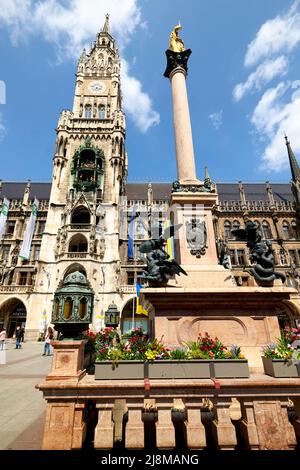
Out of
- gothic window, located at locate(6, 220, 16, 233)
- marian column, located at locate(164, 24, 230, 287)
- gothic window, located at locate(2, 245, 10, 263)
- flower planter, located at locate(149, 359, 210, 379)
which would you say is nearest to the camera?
flower planter, located at locate(149, 359, 210, 379)

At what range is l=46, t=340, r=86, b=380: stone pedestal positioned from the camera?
3.52 metres

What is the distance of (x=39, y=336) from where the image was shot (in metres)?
26.0

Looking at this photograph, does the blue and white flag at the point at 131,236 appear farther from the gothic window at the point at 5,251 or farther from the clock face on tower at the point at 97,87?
the clock face on tower at the point at 97,87

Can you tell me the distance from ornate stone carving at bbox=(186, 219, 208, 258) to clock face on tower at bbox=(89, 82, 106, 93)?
144 feet

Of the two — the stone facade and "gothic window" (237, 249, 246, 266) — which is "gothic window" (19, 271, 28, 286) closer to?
the stone facade

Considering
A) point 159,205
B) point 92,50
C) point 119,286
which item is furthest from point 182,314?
point 92,50

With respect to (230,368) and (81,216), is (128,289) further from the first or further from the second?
(230,368)

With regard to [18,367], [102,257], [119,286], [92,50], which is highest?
[92,50]

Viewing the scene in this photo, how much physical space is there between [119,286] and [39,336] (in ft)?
33.4

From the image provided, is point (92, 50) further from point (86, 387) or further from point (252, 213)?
A: point (86, 387)

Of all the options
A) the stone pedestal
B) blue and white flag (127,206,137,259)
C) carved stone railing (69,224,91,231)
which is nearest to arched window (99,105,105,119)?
blue and white flag (127,206,137,259)

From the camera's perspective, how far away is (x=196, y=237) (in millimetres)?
7266

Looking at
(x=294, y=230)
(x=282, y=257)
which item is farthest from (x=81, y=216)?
(x=294, y=230)

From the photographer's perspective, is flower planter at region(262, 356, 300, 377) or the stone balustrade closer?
the stone balustrade
